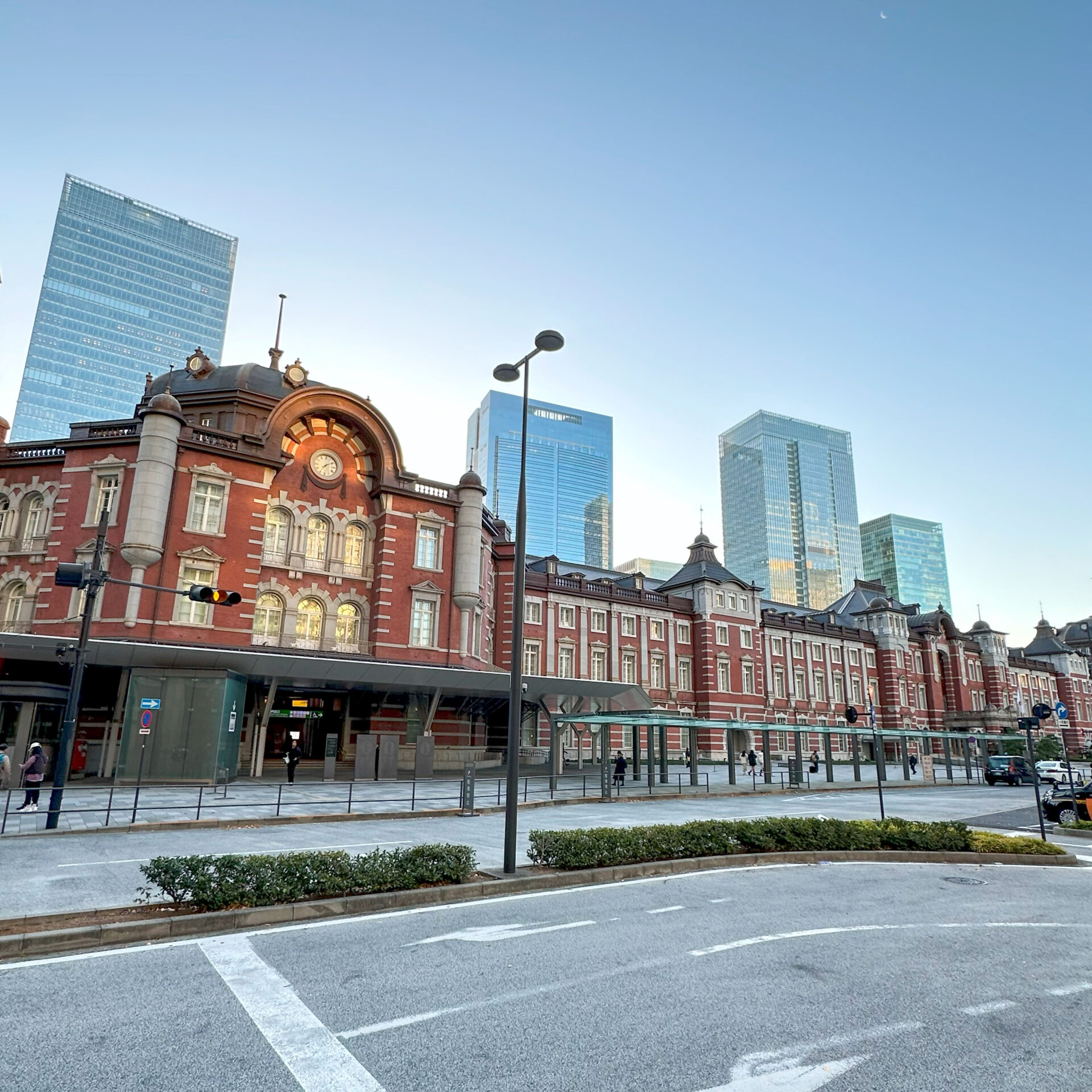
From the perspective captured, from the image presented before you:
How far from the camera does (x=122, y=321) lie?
584 ft

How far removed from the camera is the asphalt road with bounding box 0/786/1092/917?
1030 centimetres

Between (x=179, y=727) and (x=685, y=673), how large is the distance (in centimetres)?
4254

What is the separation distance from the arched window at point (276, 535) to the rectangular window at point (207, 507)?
231 centimetres

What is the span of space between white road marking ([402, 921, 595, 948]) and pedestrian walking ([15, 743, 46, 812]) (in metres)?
15.4

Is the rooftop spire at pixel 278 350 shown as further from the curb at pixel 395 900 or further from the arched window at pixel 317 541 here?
the curb at pixel 395 900

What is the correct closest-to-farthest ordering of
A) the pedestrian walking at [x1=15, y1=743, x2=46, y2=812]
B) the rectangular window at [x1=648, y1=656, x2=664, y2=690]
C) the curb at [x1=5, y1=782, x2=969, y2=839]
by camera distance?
the curb at [x1=5, y1=782, x2=969, y2=839] → the pedestrian walking at [x1=15, y1=743, x2=46, y2=812] → the rectangular window at [x1=648, y1=656, x2=664, y2=690]

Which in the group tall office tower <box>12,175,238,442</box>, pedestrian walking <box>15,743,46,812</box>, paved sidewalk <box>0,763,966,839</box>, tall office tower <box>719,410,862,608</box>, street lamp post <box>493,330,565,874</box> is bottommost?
paved sidewalk <box>0,763,966,839</box>

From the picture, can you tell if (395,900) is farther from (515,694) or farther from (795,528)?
(795,528)

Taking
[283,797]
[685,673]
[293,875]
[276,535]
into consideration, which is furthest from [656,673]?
[293,875]

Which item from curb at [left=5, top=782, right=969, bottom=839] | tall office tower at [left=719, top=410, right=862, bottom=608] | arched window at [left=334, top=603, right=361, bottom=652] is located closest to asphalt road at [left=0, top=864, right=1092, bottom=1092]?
curb at [left=5, top=782, right=969, bottom=839]

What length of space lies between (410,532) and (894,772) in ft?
132

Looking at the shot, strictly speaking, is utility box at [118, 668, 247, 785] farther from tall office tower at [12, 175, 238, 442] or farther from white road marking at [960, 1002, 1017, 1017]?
tall office tower at [12, 175, 238, 442]

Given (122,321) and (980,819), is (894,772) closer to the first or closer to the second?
(980,819)

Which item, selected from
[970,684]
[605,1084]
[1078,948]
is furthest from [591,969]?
[970,684]
